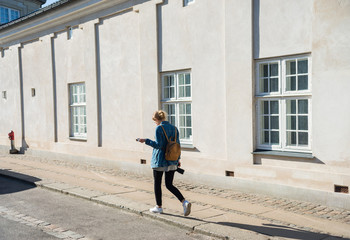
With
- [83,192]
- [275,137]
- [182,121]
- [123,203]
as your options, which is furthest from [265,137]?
[83,192]

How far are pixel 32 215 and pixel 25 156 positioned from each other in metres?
10.2

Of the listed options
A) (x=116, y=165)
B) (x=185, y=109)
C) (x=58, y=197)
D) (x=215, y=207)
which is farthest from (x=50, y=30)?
(x=215, y=207)

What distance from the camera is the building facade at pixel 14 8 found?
30.5m

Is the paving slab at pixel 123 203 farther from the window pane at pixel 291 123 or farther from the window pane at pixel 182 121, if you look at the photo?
the window pane at pixel 291 123

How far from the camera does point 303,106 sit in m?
8.15

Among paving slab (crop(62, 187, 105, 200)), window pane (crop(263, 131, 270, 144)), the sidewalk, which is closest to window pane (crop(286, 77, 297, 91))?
window pane (crop(263, 131, 270, 144))

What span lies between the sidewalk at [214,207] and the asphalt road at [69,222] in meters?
0.21

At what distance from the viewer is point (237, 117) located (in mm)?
9125

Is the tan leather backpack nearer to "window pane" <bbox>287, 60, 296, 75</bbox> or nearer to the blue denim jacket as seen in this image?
the blue denim jacket

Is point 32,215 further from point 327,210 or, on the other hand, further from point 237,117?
point 327,210

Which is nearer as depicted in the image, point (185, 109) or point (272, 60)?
point (272, 60)

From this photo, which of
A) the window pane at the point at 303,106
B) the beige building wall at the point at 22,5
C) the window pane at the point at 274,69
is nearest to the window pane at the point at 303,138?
the window pane at the point at 303,106

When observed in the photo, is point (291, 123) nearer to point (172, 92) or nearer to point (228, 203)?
point (228, 203)

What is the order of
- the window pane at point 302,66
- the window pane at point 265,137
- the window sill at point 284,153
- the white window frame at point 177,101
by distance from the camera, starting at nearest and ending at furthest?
the window sill at point 284,153 → the window pane at point 302,66 → the window pane at point 265,137 → the white window frame at point 177,101
